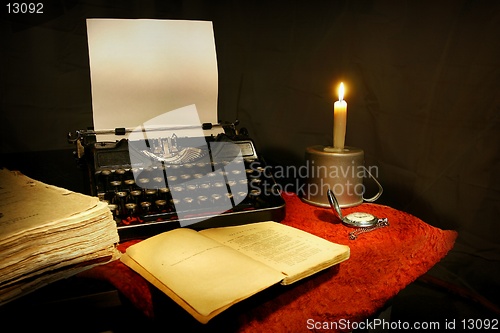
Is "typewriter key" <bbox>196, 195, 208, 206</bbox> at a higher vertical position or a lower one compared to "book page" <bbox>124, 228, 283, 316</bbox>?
higher

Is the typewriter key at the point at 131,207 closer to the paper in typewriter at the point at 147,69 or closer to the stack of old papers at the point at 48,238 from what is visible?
the stack of old papers at the point at 48,238

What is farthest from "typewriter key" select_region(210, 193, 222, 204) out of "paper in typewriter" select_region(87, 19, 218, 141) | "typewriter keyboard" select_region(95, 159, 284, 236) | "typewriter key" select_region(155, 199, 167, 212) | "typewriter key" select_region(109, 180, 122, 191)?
"paper in typewriter" select_region(87, 19, 218, 141)

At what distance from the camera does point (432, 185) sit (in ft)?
3.73

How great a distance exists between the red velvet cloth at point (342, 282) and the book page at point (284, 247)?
5cm

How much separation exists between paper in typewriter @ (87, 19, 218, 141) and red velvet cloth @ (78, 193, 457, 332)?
1.43 feet

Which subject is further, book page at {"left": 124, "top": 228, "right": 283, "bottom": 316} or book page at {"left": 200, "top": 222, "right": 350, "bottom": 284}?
book page at {"left": 200, "top": 222, "right": 350, "bottom": 284}

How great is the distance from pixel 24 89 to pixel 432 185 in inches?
48.7

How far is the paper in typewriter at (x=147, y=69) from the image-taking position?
1.12m

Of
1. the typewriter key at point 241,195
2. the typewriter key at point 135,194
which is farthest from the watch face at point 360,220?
the typewriter key at point 135,194

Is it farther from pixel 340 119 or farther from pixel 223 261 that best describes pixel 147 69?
pixel 223 261

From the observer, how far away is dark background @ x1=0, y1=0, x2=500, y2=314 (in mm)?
1021

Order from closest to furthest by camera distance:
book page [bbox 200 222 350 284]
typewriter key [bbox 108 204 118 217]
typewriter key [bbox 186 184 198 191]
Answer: book page [bbox 200 222 350 284] → typewriter key [bbox 108 204 118 217] → typewriter key [bbox 186 184 198 191]

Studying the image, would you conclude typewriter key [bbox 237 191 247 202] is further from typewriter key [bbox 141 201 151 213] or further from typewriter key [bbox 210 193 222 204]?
typewriter key [bbox 141 201 151 213]

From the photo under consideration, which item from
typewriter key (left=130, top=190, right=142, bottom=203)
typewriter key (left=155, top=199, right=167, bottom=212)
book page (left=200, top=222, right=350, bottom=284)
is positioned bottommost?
book page (left=200, top=222, right=350, bottom=284)
